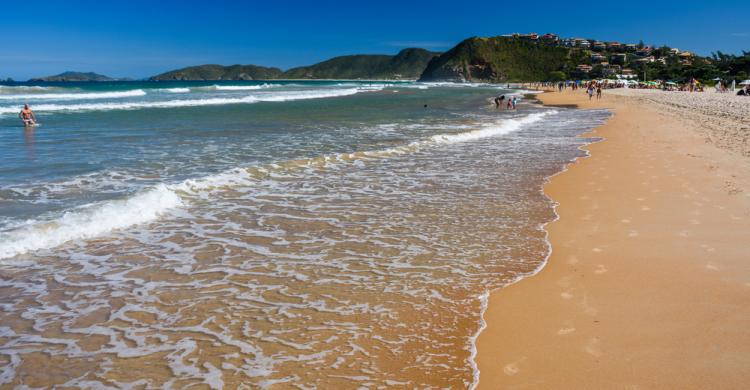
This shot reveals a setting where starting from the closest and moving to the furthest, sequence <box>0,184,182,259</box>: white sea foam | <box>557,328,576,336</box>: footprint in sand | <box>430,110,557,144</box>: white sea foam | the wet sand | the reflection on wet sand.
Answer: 1. the wet sand
2. the reflection on wet sand
3. <box>557,328,576,336</box>: footprint in sand
4. <box>0,184,182,259</box>: white sea foam
5. <box>430,110,557,144</box>: white sea foam

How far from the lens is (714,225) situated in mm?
6836

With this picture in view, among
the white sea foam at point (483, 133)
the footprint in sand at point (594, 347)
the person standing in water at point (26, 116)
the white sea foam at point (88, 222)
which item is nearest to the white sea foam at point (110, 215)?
the white sea foam at point (88, 222)

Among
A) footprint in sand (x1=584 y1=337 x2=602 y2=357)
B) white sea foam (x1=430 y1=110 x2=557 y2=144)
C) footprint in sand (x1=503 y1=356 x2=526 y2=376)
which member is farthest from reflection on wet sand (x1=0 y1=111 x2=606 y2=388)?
white sea foam (x1=430 y1=110 x2=557 y2=144)

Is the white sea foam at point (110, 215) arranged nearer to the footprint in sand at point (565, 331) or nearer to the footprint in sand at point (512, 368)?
the footprint in sand at point (512, 368)

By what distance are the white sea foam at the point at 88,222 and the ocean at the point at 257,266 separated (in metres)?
0.03

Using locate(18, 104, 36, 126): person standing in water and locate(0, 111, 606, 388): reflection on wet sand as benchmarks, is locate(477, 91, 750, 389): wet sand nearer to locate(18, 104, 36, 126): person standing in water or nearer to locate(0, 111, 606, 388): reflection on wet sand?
locate(0, 111, 606, 388): reflection on wet sand

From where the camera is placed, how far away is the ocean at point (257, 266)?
146 inches

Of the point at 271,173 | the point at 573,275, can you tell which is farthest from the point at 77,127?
the point at 573,275

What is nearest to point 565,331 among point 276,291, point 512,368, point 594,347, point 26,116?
point 594,347

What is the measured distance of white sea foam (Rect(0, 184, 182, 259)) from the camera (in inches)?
251

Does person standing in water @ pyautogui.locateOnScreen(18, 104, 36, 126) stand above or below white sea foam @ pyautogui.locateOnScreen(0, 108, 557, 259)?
above

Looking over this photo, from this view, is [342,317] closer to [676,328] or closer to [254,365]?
[254,365]

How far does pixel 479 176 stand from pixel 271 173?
15.2ft

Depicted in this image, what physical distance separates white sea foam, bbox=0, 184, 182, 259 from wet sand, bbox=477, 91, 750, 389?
5.47 m
